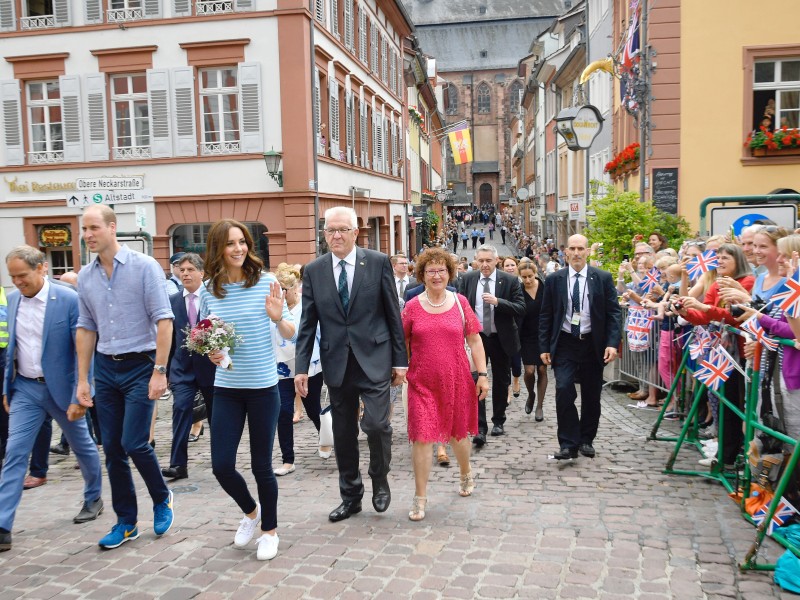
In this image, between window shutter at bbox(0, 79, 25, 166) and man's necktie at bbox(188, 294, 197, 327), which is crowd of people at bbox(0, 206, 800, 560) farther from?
window shutter at bbox(0, 79, 25, 166)

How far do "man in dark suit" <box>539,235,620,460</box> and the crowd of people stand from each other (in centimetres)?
1

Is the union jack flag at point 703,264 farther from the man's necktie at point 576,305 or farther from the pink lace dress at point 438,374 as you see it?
the pink lace dress at point 438,374

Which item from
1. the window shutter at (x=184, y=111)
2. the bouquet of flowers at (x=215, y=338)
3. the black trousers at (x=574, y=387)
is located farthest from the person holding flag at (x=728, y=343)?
the window shutter at (x=184, y=111)

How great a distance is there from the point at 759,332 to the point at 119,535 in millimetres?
4287

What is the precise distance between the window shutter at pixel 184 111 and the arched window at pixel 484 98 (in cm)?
8246

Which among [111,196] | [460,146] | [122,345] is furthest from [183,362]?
[460,146]

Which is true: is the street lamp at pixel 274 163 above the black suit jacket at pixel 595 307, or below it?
above

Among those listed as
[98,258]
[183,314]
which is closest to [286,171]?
[183,314]

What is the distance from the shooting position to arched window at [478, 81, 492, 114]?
9931 centimetres

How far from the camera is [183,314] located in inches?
297

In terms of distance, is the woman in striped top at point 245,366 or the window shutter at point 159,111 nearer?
the woman in striped top at point 245,366

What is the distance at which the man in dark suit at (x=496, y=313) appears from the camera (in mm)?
8633

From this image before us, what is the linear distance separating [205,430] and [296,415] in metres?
1.08

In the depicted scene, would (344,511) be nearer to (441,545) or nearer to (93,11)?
(441,545)
